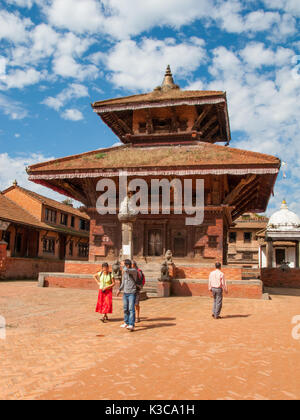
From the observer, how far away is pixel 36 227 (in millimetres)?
29734

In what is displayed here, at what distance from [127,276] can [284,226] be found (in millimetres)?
23631

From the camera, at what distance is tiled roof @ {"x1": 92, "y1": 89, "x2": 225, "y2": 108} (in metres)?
20.9

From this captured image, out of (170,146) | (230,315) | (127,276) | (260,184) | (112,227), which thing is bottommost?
(230,315)

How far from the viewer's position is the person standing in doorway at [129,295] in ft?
27.0

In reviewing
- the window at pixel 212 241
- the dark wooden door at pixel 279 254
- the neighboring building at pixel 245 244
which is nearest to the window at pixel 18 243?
the window at pixel 212 241

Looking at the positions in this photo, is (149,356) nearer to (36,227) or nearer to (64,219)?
(36,227)

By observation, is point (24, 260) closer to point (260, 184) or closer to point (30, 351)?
point (260, 184)

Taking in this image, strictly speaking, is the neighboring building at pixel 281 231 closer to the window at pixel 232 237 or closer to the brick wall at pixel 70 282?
the window at pixel 232 237

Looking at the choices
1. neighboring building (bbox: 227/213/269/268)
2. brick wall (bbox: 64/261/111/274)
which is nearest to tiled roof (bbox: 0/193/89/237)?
brick wall (bbox: 64/261/111/274)

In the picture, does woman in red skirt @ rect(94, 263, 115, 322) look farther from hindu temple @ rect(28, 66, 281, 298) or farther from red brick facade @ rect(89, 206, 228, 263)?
red brick facade @ rect(89, 206, 228, 263)

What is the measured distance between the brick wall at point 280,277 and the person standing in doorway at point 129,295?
18596 millimetres

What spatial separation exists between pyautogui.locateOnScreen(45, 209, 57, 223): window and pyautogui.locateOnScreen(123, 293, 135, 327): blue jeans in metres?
27.3
